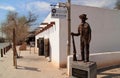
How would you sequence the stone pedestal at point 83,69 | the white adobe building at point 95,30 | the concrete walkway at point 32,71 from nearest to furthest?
1. the stone pedestal at point 83,69
2. the concrete walkway at point 32,71
3. the white adobe building at point 95,30

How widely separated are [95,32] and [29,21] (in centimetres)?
4810

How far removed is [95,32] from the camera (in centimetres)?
1591

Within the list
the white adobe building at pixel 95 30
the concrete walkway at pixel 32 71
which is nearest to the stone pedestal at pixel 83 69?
the concrete walkway at pixel 32 71

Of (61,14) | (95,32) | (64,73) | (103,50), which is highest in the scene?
(61,14)

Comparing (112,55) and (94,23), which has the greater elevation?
(94,23)

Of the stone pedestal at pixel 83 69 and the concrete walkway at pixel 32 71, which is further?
the concrete walkway at pixel 32 71

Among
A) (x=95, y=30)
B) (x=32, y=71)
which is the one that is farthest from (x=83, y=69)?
(x=95, y=30)

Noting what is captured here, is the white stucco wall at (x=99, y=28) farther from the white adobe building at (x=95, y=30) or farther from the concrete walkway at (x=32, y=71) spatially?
the concrete walkway at (x=32, y=71)

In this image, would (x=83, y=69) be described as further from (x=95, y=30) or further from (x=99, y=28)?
(x=99, y=28)

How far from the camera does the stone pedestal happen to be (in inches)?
356

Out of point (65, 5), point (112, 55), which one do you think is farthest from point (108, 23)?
point (65, 5)

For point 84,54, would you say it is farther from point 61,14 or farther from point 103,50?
point 103,50

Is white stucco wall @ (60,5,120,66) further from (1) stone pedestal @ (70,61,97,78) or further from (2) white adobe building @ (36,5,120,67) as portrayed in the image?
(1) stone pedestal @ (70,61,97,78)

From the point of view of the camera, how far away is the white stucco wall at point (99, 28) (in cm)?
1495
